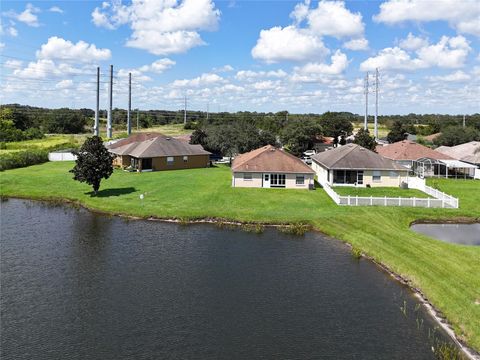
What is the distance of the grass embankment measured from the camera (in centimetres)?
2453

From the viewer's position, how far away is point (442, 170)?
65.1 m

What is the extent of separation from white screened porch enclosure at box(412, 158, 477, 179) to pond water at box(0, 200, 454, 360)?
119ft

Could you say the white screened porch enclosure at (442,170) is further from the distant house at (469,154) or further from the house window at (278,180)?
the house window at (278,180)

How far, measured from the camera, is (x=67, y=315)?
21.3 metres

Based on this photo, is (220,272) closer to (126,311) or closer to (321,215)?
(126,311)

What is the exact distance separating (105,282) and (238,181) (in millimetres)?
29840

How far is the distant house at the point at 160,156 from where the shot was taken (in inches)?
2655

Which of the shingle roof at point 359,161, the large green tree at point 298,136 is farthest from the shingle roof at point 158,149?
the large green tree at point 298,136

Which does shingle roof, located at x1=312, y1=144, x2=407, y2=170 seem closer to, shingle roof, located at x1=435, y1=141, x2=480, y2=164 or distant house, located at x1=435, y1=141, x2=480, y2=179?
distant house, located at x1=435, y1=141, x2=480, y2=179

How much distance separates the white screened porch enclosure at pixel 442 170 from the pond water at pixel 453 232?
25519 millimetres

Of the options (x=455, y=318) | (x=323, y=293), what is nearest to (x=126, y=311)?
(x=323, y=293)

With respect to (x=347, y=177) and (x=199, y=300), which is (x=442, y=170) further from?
(x=199, y=300)

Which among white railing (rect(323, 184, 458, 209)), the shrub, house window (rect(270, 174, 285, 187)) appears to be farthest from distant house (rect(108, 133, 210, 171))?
white railing (rect(323, 184, 458, 209))

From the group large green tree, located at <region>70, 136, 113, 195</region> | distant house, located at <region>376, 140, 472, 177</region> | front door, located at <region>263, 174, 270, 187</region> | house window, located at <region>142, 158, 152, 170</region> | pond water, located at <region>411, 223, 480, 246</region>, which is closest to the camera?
pond water, located at <region>411, 223, 480, 246</region>
